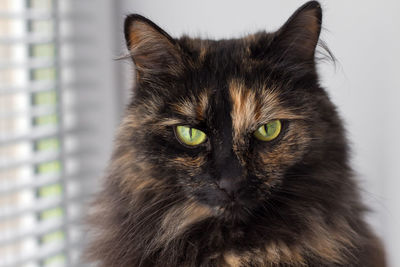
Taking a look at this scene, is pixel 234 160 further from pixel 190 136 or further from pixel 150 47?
pixel 150 47

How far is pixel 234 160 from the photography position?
3.67ft

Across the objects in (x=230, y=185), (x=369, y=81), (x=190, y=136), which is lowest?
(x=230, y=185)

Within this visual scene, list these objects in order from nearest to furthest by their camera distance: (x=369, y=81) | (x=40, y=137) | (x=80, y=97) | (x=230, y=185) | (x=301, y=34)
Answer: (x=230, y=185)
(x=301, y=34)
(x=369, y=81)
(x=40, y=137)
(x=80, y=97)

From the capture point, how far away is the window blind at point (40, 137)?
6.56ft

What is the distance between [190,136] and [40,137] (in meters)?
1.13

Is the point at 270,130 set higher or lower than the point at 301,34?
lower

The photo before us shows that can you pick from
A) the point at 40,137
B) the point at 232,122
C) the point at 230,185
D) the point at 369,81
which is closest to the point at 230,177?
the point at 230,185

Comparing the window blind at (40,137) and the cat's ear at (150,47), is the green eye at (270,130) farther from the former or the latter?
the window blind at (40,137)

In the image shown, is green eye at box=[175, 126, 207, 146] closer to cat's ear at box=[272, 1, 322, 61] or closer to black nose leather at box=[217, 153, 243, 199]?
black nose leather at box=[217, 153, 243, 199]

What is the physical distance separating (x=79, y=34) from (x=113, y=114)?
1.31 ft

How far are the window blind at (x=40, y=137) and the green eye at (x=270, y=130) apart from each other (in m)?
1.13

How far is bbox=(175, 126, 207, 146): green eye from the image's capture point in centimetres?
117

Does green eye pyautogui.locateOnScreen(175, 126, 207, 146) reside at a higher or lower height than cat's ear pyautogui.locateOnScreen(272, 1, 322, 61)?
lower

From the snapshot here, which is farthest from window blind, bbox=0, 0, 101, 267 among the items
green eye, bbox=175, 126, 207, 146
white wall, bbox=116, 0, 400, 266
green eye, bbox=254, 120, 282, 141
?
green eye, bbox=254, 120, 282, 141
